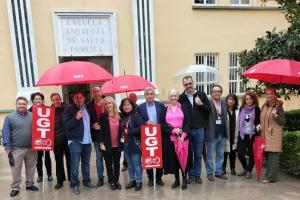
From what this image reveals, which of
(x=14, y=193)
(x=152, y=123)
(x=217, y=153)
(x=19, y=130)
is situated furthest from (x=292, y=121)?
→ (x=14, y=193)

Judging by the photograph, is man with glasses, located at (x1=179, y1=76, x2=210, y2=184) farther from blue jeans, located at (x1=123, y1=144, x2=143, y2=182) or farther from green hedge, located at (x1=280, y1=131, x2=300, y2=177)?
green hedge, located at (x1=280, y1=131, x2=300, y2=177)

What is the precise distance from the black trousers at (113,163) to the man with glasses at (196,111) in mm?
1333

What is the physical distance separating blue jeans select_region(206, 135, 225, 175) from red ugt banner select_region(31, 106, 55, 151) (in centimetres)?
290

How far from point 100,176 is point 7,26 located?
627cm

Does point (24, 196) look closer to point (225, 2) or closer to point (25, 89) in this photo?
point (25, 89)

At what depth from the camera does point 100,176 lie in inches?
223

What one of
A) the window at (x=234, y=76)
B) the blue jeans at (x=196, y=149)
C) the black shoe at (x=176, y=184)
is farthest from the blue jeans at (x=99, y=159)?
the window at (x=234, y=76)

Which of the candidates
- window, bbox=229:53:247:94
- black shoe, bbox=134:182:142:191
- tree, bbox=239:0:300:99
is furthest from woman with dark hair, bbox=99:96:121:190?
window, bbox=229:53:247:94

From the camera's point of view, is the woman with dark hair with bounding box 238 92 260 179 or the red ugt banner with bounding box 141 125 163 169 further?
the woman with dark hair with bounding box 238 92 260 179

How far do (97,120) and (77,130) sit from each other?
0.45 meters

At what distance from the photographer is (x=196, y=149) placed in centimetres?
556

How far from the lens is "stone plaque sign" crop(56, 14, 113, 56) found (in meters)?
9.74

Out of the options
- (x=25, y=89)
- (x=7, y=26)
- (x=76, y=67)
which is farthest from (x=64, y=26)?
(x=76, y=67)

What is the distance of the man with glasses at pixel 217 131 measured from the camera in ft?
18.4
